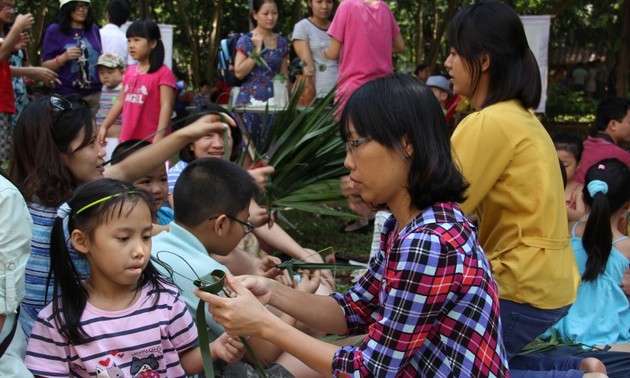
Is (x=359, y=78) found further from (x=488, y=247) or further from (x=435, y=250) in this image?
(x=435, y=250)

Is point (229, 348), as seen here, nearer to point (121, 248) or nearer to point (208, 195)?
point (121, 248)

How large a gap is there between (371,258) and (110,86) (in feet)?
16.9

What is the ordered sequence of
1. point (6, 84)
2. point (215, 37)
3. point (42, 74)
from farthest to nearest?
point (215, 37) < point (6, 84) < point (42, 74)

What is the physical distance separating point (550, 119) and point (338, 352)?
1364 cm

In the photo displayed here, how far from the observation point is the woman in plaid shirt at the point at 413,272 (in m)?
1.94

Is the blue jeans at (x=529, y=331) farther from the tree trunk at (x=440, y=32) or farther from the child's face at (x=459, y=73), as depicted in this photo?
the tree trunk at (x=440, y=32)

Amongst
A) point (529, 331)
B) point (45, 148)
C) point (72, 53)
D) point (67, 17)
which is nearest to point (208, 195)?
point (45, 148)

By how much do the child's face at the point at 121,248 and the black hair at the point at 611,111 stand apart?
4.84m

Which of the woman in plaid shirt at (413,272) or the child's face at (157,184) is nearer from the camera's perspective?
the woman in plaid shirt at (413,272)

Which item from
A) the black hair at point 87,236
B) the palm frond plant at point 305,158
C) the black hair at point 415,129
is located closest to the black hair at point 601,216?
the palm frond plant at point 305,158

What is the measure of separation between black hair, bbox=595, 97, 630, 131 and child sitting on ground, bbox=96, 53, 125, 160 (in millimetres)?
4148

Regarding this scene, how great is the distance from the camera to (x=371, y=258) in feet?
9.25

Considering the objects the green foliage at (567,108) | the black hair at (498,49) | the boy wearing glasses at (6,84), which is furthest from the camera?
the green foliage at (567,108)

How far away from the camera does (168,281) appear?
2.57 m
